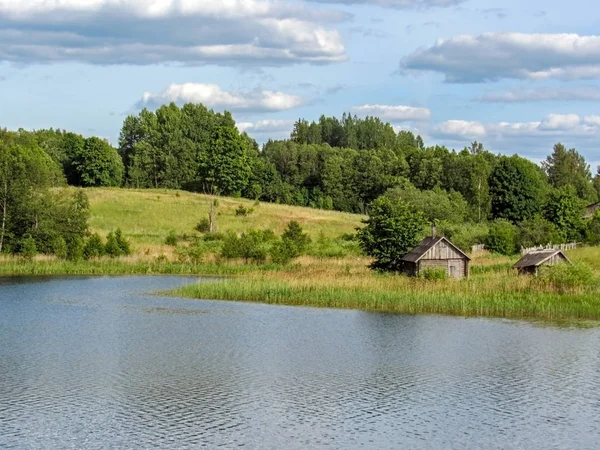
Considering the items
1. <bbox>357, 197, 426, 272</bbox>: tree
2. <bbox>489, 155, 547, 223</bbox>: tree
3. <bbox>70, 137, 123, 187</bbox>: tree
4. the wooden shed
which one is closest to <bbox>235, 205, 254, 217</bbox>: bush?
<bbox>70, 137, 123, 187</bbox>: tree

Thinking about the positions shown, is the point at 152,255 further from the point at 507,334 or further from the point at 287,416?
the point at 287,416

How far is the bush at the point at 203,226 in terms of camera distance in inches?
3401

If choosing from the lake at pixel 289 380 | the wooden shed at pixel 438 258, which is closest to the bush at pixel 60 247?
the lake at pixel 289 380

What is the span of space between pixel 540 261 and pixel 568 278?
8.18m

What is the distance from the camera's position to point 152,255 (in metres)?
66.7

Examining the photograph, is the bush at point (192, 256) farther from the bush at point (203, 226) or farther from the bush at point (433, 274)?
the bush at point (203, 226)

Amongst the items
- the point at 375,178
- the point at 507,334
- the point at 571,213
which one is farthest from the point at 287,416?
the point at 375,178

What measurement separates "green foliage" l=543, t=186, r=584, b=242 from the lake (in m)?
49.0

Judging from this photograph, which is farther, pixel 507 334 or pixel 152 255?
pixel 152 255

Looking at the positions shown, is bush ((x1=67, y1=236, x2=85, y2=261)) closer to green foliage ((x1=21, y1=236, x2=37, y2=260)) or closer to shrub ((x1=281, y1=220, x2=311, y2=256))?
green foliage ((x1=21, y1=236, x2=37, y2=260))

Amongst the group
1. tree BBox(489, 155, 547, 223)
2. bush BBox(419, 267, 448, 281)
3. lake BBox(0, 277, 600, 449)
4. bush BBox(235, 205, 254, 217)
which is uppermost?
tree BBox(489, 155, 547, 223)

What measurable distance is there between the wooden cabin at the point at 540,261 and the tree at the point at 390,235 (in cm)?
712

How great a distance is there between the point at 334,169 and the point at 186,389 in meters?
97.8

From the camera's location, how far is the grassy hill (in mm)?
86562
